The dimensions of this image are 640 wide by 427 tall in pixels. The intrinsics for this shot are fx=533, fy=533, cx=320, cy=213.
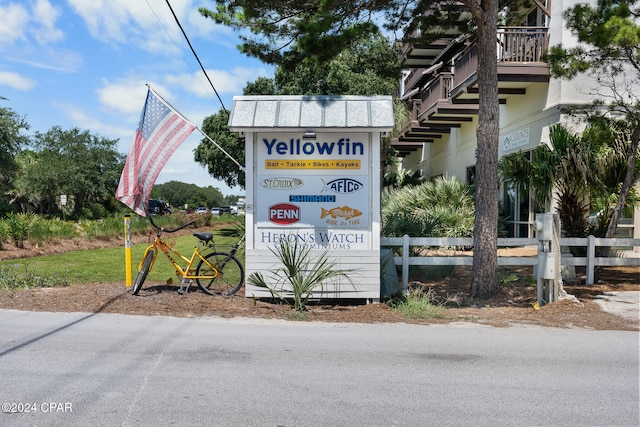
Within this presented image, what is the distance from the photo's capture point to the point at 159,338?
6.63 meters

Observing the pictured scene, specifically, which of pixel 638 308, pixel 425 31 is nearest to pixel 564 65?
pixel 425 31

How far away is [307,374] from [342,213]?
4200 millimetres

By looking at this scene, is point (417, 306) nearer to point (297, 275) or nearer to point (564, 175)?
point (297, 275)

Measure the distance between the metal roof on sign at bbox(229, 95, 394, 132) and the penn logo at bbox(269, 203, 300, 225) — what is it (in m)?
1.35

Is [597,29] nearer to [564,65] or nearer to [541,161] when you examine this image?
[564,65]

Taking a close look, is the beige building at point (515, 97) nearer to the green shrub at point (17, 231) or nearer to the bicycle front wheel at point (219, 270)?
the bicycle front wheel at point (219, 270)

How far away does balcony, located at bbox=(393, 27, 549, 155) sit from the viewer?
50.9 feet

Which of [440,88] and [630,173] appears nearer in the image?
[630,173]

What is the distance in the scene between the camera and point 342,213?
9.20m

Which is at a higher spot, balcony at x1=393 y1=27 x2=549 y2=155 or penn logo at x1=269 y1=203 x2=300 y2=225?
balcony at x1=393 y1=27 x2=549 y2=155

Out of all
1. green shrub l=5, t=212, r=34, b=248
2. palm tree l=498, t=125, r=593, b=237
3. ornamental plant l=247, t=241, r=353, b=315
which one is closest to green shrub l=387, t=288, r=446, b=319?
ornamental plant l=247, t=241, r=353, b=315

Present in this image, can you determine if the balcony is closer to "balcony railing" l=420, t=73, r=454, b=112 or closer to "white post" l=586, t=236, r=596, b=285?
"balcony railing" l=420, t=73, r=454, b=112

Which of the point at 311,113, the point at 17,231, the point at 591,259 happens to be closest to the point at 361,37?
the point at 311,113

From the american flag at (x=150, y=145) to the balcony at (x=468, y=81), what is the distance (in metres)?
8.75
